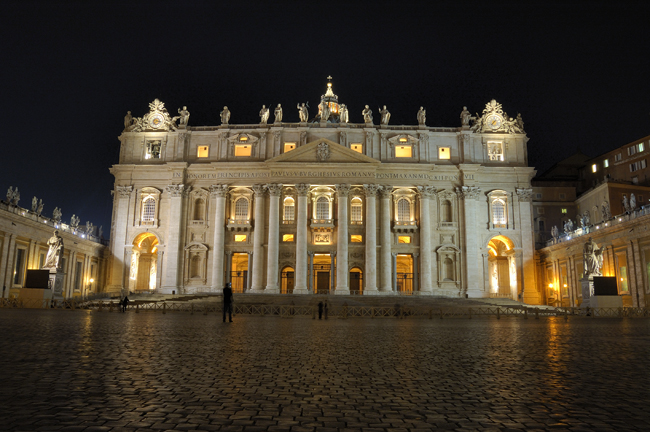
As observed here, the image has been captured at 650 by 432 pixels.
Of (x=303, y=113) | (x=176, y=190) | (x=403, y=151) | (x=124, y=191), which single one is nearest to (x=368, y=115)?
(x=403, y=151)

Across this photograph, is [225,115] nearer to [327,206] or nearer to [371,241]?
[327,206]

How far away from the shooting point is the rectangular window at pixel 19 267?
129 feet

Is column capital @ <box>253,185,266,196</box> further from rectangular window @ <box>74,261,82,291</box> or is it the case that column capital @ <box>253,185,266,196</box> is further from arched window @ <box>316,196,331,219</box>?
rectangular window @ <box>74,261,82,291</box>

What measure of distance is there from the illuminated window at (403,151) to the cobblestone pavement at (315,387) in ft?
153

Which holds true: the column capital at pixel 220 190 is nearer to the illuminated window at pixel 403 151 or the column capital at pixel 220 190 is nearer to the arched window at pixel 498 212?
the illuminated window at pixel 403 151

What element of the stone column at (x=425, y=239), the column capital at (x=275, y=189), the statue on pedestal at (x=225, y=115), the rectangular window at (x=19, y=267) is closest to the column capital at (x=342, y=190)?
the column capital at (x=275, y=189)

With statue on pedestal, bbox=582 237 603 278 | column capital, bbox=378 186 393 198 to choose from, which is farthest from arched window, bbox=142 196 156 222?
statue on pedestal, bbox=582 237 603 278

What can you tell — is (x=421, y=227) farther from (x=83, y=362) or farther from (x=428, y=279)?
(x=83, y=362)

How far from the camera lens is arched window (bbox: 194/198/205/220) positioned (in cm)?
5644

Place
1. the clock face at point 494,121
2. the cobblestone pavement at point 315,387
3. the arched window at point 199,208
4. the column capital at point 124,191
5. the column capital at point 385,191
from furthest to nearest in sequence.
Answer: the clock face at point 494,121 → the arched window at point 199,208 → the column capital at point 124,191 → the column capital at point 385,191 → the cobblestone pavement at point 315,387

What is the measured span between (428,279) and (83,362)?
156 feet

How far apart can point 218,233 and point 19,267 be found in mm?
19368

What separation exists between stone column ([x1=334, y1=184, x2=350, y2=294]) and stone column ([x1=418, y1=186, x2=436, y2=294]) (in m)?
8.04

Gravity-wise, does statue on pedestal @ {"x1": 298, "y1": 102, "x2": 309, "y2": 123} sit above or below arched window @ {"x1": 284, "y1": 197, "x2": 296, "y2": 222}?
above
